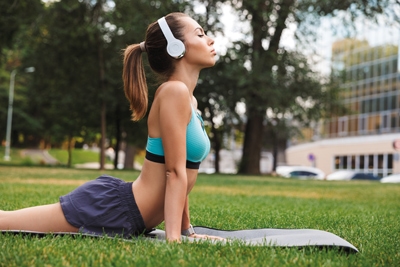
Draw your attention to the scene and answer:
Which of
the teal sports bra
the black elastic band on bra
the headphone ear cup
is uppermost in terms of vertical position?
the headphone ear cup

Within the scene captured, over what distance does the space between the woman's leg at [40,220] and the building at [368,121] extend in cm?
3943

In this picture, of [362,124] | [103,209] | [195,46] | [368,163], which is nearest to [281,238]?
[103,209]

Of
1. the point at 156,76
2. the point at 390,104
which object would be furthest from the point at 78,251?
the point at 390,104

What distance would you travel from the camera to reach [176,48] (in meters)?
4.40

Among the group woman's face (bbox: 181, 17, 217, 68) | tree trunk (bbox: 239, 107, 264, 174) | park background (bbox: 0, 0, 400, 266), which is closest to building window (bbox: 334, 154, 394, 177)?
park background (bbox: 0, 0, 400, 266)

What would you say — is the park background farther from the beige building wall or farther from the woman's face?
the beige building wall

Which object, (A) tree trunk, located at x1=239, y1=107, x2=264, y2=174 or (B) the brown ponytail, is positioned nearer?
(B) the brown ponytail

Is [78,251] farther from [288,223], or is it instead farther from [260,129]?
[260,129]

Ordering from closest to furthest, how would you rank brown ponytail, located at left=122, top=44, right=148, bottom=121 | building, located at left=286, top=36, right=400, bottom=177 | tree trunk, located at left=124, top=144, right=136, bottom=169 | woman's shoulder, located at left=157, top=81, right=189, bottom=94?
1. woman's shoulder, located at left=157, top=81, right=189, bottom=94
2. brown ponytail, located at left=122, top=44, right=148, bottom=121
3. tree trunk, located at left=124, top=144, right=136, bottom=169
4. building, located at left=286, top=36, right=400, bottom=177

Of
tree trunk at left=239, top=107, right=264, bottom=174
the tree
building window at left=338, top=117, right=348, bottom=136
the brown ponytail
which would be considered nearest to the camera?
the brown ponytail

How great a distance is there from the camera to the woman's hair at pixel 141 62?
176 inches

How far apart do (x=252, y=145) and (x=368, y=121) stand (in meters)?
22.8

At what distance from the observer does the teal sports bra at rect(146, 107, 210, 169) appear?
4.33m

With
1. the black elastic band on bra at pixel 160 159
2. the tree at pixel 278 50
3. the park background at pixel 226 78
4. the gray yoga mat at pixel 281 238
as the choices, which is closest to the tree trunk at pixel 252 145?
the park background at pixel 226 78
